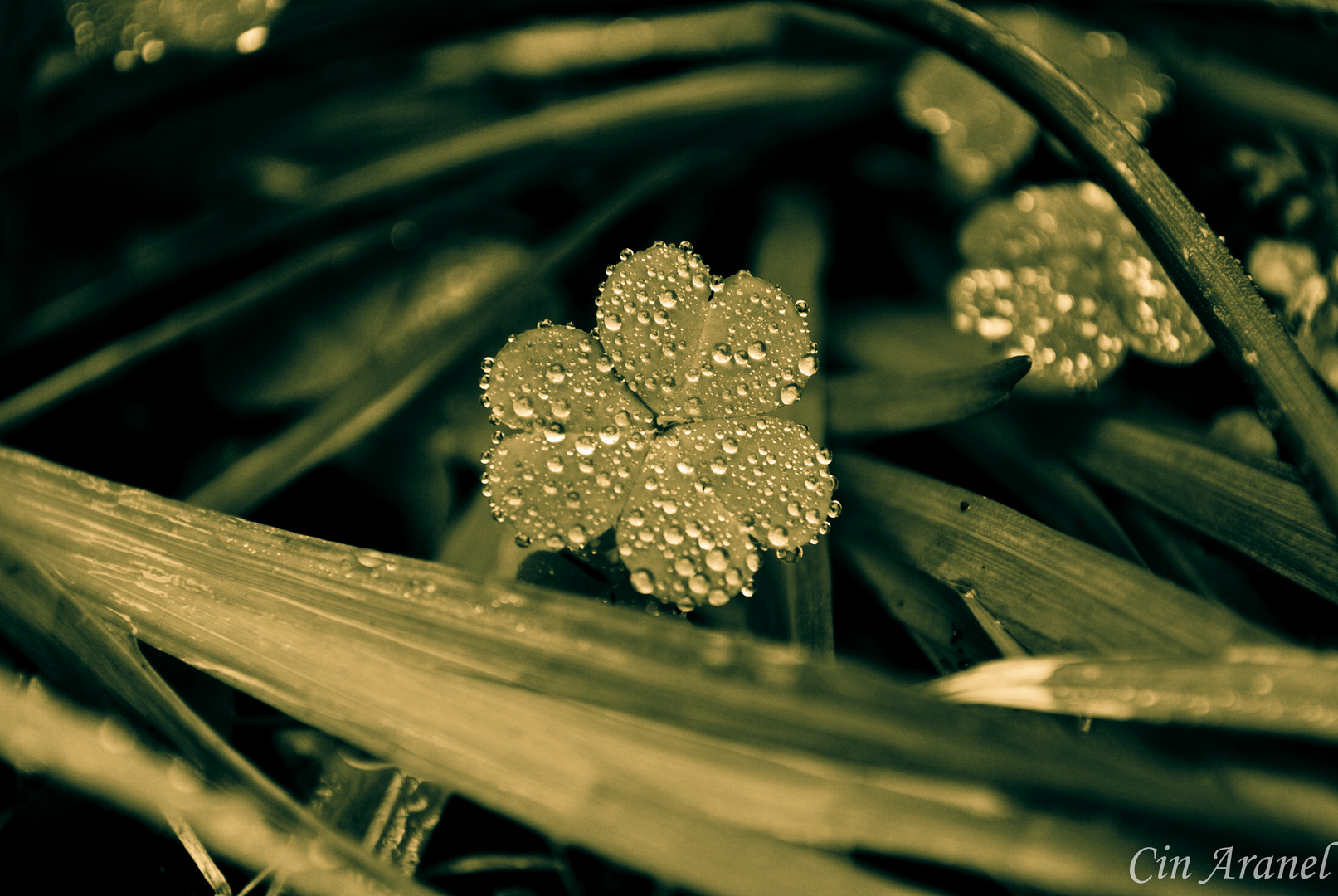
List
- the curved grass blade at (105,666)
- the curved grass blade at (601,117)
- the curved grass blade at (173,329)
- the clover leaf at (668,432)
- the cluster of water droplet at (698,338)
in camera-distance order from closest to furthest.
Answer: the curved grass blade at (105,666) → the clover leaf at (668,432) → the cluster of water droplet at (698,338) → the curved grass blade at (173,329) → the curved grass blade at (601,117)

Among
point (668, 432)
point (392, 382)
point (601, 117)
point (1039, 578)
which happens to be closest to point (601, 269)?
point (601, 117)

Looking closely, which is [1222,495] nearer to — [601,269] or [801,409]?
[801,409]

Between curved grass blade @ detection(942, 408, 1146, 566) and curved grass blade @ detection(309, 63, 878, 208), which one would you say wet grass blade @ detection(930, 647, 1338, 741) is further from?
curved grass blade @ detection(309, 63, 878, 208)

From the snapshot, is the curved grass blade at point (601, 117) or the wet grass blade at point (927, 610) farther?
the curved grass blade at point (601, 117)

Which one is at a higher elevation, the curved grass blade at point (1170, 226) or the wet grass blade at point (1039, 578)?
the curved grass blade at point (1170, 226)

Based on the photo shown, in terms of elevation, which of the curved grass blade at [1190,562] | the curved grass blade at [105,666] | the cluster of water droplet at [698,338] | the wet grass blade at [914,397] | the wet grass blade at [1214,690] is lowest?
the curved grass blade at [1190,562]

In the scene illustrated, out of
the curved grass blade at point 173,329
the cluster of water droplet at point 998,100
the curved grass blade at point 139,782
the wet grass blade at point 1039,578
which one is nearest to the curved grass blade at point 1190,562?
the wet grass blade at point 1039,578

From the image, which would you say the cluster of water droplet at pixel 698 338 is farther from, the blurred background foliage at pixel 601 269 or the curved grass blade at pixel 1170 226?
the curved grass blade at pixel 1170 226
